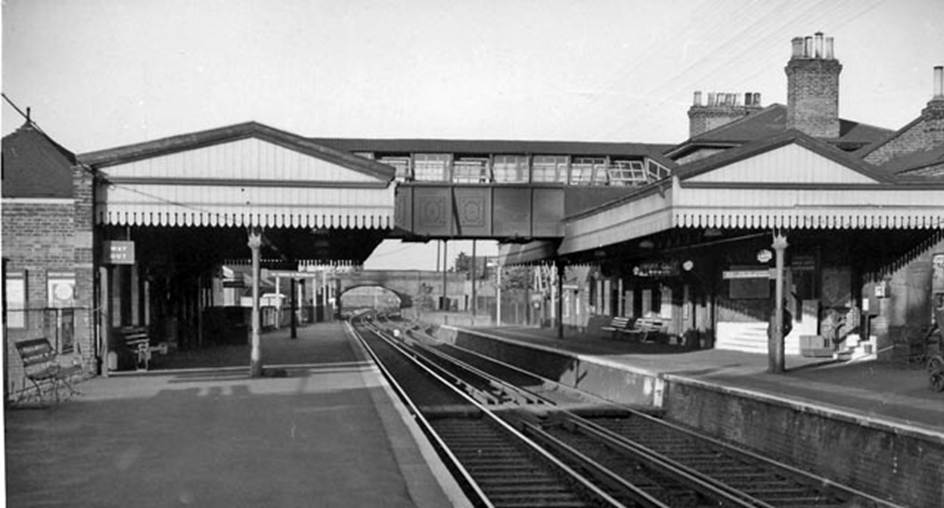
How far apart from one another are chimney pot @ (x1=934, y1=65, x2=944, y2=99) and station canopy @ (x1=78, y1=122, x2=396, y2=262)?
16.1 meters

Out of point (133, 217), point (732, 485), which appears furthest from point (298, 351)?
point (732, 485)

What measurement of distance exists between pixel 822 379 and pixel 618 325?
1718 centimetres

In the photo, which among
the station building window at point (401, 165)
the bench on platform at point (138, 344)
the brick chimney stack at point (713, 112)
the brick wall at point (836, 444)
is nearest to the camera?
the brick wall at point (836, 444)

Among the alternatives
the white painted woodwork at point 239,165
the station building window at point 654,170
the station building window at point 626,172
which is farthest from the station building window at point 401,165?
the white painted woodwork at point 239,165

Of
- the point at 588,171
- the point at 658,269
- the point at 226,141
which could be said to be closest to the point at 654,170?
the point at 588,171

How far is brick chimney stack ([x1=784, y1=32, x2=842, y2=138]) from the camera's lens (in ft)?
105

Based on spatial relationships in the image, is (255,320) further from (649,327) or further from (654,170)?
(654,170)

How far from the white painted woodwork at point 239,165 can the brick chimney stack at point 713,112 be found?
2509cm

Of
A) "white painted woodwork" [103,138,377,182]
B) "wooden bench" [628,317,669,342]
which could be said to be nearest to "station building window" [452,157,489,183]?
"wooden bench" [628,317,669,342]

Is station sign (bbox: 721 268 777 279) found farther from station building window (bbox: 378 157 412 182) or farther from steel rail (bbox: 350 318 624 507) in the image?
station building window (bbox: 378 157 412 182)

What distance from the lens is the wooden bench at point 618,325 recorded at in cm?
3299

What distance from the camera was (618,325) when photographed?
3375 cm

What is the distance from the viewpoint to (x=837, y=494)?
1034 cm

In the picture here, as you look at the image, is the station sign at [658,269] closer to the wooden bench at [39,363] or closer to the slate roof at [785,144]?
the slate roof at [785,144]
